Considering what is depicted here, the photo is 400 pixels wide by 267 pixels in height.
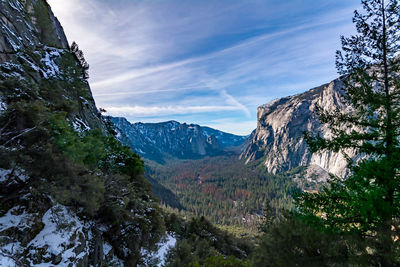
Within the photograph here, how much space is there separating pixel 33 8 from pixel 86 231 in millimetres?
37691

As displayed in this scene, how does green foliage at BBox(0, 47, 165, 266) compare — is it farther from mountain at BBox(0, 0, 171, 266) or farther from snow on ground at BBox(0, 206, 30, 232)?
snow on ground at BBox(0, 206, 30, 232)

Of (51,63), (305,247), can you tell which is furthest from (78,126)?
(305,247)

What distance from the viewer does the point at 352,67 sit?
8.05 meters

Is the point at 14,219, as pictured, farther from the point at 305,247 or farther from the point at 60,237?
the point at 305,247

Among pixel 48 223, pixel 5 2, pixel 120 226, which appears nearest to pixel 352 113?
pixel 48 223

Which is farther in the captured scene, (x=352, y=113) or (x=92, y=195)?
(x=92, y=195)

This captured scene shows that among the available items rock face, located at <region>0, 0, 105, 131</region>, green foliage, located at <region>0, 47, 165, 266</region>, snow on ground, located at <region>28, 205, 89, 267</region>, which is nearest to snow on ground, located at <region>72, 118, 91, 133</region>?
rock face, located at <region>0, 0, 105, 131</region>

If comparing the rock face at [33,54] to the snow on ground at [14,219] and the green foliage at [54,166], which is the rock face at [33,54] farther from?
the snow on ground at [14,219]

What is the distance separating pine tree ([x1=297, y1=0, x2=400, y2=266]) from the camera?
595 centimetres

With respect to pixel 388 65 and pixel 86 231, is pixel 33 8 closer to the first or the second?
pixel 86 231

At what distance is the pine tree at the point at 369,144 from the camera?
5.95 m

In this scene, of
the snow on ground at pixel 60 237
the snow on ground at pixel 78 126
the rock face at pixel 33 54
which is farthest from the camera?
the rock face at pixel 33 54

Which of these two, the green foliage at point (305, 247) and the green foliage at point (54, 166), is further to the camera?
the green foliage at point (54, 166)

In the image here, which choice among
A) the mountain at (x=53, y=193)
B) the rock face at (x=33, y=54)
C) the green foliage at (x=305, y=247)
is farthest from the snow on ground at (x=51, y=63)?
the green foliage at (x=305, y=247)
